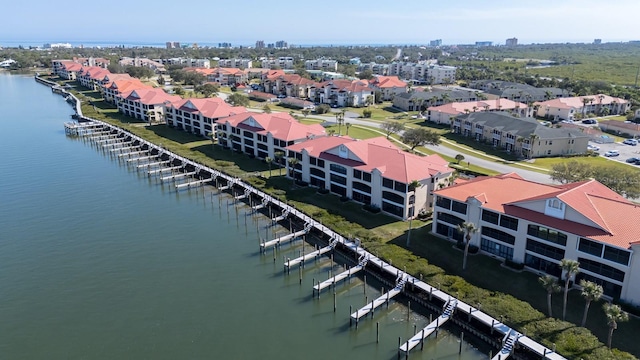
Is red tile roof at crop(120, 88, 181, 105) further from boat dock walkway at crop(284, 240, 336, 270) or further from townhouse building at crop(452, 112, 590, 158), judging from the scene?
boat dock walkway at crop(284, 240, 336, 270)

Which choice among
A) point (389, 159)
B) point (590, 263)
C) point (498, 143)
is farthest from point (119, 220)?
point (498, 143)

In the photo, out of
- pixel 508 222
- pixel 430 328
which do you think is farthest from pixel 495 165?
pixel 430 328

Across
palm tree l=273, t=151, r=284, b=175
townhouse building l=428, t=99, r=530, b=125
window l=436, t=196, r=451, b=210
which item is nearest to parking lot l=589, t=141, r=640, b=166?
townhouse building l=428, t=99, r=530, b=125

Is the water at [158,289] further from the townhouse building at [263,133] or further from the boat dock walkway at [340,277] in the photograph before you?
the townhouse building at [263,133]

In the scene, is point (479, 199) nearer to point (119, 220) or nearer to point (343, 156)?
point (343, 156)

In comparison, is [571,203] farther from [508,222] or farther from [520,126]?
[520,126]

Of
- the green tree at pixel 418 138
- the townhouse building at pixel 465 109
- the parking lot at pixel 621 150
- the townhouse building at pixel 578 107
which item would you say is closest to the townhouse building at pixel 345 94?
the townhouse building at pixel 465 109

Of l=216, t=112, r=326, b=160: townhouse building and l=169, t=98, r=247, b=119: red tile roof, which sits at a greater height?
l=169, t=98, r=247, b=119: red tile roof
